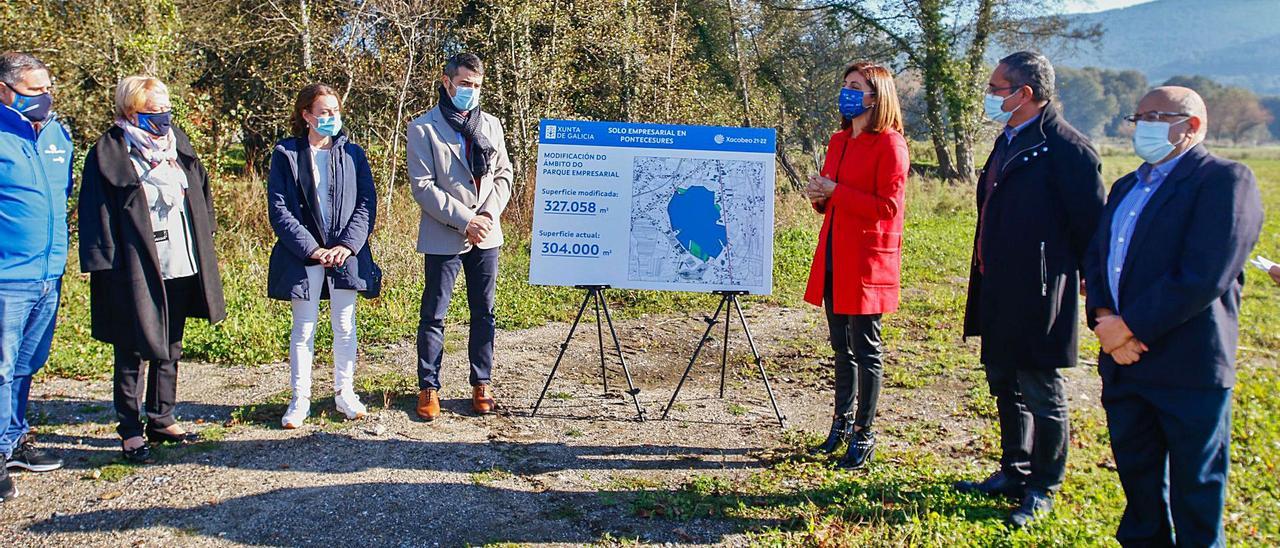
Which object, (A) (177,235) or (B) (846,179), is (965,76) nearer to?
(B) (846,179)

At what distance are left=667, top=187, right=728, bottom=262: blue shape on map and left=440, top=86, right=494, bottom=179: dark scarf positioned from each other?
120cm

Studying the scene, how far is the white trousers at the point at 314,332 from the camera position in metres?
5.42

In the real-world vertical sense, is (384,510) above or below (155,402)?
below

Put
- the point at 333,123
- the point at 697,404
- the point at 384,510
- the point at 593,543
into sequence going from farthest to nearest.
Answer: the point at 697,404, the point at 333,123, the point at 384,510, the point at 593,543

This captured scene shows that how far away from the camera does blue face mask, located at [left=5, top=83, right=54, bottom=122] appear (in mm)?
4410

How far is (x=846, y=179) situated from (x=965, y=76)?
18.9 m

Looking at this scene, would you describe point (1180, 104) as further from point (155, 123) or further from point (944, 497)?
point (155, 123)

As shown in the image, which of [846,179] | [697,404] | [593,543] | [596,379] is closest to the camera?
[593,543]

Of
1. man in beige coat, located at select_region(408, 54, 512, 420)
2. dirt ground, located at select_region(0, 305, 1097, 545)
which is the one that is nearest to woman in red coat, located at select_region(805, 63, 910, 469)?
dirt ground, located at select_region(0, 305, 1097, 545)

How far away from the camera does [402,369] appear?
689 centimetres

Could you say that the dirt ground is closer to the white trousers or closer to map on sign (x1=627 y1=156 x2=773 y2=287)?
the white trousers

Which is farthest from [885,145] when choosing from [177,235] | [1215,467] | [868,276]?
[177,235]

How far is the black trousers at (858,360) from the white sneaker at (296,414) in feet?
10.7

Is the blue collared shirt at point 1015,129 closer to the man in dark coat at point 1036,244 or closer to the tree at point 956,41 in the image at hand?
the man in dark coat at point 1036,244
